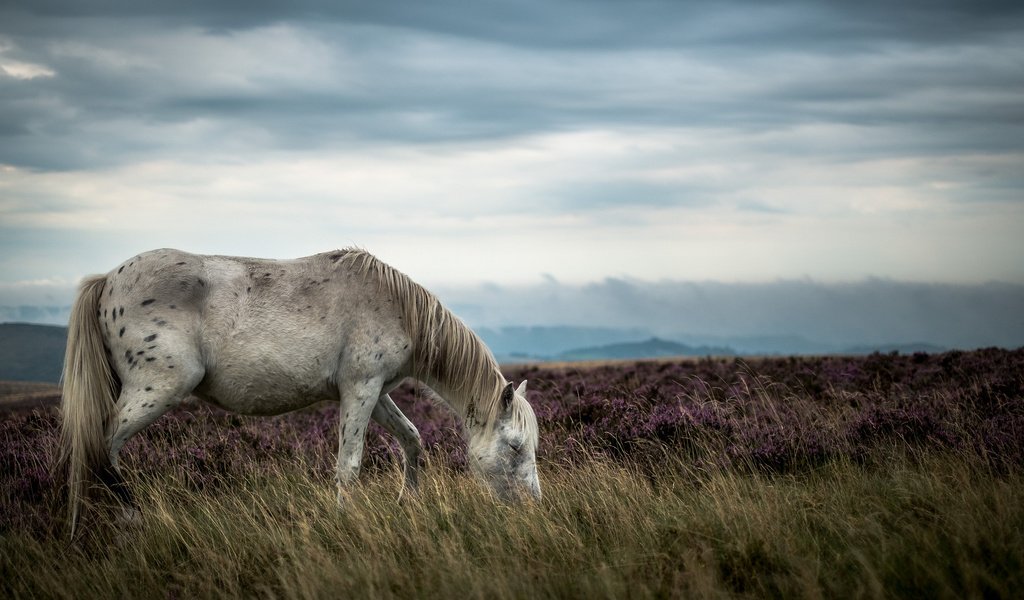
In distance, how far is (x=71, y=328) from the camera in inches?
248

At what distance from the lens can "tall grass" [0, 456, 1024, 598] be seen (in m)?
4.18

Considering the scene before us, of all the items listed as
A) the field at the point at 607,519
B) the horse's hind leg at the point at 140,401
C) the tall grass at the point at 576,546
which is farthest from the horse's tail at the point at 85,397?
Answer: the tall grass at the point at 576,546

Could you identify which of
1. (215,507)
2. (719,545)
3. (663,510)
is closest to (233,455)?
(215,507)

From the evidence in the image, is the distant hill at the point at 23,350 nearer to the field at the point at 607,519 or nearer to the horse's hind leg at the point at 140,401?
the field at the point at 607,519

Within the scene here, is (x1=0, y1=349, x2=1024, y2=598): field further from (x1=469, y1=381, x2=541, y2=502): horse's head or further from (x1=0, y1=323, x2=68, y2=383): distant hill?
(x1=0, y1=323, x2=68, y2=383): distant hill

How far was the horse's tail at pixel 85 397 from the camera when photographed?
5996 mm

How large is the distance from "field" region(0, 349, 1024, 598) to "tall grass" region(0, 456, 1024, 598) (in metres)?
0.02

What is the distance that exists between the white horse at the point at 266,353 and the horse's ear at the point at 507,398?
1cm

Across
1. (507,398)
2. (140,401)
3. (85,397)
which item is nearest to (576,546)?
(507,398)

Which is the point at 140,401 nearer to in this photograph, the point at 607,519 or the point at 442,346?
the point at 442,346

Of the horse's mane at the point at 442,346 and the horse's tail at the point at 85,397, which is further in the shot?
the horse's mane at the point at 442,346

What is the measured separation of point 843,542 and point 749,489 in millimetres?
1758

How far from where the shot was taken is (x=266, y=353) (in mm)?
6352

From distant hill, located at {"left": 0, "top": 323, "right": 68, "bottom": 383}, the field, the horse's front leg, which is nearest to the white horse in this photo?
the horse's front leg
